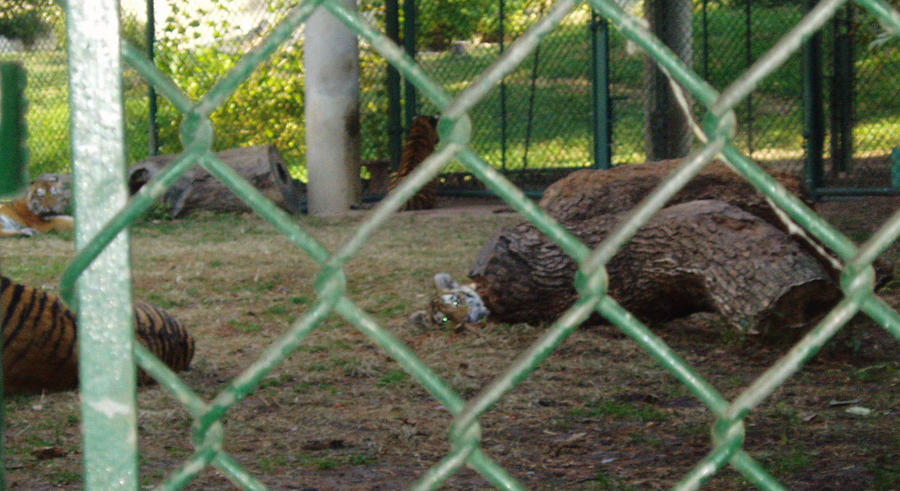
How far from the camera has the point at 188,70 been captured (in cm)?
1128

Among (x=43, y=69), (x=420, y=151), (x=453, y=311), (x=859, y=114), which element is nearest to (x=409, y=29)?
(x=420, y=151)

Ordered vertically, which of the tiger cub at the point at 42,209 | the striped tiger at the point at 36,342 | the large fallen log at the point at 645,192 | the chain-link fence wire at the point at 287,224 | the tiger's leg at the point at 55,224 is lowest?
the tiger's leg at the point at 55,224

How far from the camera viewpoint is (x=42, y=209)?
9328 millimetres

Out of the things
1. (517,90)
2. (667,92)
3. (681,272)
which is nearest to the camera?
(681,272)

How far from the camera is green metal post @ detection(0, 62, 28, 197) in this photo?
98cm

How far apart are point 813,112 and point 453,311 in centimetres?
549

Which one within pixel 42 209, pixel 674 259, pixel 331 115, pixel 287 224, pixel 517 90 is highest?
pixel 287 224

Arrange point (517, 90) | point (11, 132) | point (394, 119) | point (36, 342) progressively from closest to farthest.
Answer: point (11, 132)
point (36, 342)
point (394, 119)
point (517, 90)

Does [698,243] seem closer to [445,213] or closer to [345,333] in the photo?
[345,333]

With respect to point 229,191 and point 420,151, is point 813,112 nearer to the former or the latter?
point 420,151

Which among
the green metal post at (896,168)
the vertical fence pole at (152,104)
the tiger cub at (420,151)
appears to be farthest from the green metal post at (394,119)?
the green metal post at (896,168)

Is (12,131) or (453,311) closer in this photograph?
(12,131)

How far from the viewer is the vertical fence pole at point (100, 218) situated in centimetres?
99

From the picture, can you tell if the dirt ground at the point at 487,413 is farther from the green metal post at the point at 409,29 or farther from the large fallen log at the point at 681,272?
the green metal post at the point at 409,29
